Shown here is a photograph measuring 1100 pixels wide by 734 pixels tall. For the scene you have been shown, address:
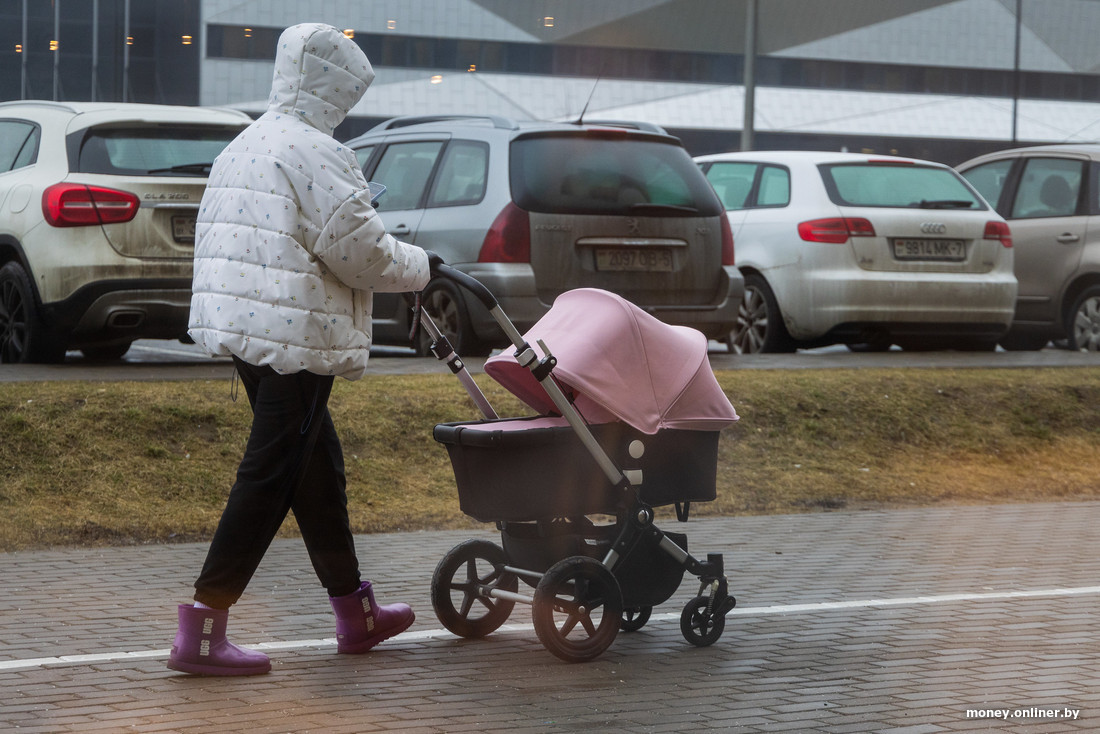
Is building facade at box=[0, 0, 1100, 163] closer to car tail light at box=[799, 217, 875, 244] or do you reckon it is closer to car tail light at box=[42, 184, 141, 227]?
car tail light at box=[799, 217, 875, 244]

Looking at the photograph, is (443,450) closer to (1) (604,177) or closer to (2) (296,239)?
(1) (604,177)

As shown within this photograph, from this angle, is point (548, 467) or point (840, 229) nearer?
point (548, 467)

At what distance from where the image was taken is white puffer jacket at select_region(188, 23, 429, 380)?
4832 mm

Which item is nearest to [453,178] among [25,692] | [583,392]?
[583,392]

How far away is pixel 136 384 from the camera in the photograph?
8633 mm

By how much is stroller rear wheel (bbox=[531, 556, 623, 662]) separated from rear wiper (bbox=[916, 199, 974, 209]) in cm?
773

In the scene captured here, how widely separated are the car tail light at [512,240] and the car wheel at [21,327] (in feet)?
8.80

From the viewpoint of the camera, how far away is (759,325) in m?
12.5

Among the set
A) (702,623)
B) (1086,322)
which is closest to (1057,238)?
(1086,322)

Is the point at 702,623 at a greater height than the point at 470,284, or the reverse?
the point at 470,284

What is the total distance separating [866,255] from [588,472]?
7070mm

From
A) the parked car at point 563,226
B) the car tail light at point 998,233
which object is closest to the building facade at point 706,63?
the car tail light at point 998,233

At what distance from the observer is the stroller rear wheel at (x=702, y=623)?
5.37 meters

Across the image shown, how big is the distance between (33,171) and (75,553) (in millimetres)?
3634
